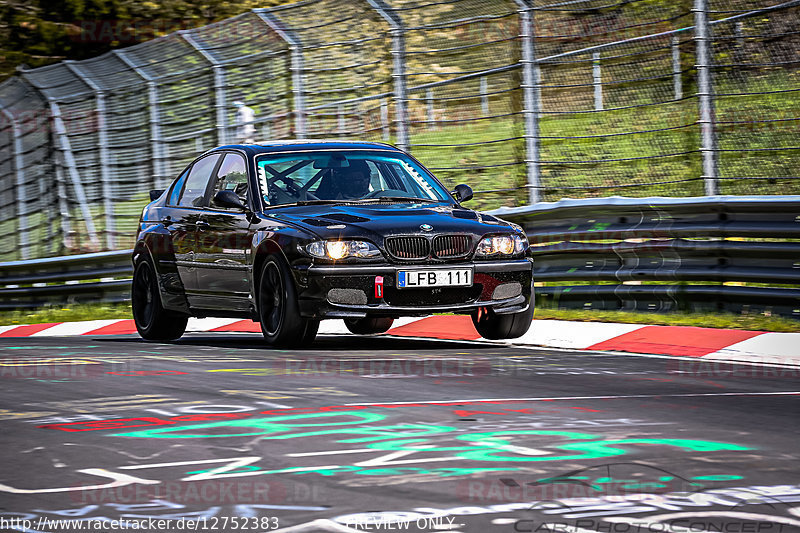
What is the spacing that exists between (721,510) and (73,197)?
56.5 ft

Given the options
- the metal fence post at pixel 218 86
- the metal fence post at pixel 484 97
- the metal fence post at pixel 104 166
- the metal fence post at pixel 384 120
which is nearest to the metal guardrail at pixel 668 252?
the metal fence post at pixel 484 97

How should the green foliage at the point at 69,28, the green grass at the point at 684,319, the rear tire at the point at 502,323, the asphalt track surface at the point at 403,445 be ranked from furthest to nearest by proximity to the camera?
1. the green foliage at the point at 69,28
2. the rear tire at the point at 502,323
3. the green grass at the point at 684,319
4. the asphalt track surface at the point at 403,445

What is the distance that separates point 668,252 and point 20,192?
12.7 metres

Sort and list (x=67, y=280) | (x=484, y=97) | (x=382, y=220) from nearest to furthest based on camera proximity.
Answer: (x=382, y=220) → (x=484, y=97) → (x=67, y=280)

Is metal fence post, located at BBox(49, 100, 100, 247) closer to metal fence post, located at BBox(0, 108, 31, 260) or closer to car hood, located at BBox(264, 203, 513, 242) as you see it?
metal fence post, located at BBox(0, 108, 31, 260)

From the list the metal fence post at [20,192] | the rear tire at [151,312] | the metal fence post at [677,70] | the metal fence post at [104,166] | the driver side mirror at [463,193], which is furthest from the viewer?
the metal fence post at [20,192]

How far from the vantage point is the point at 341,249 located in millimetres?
9969

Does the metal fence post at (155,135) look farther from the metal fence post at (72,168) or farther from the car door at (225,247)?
the car door at (225,247)

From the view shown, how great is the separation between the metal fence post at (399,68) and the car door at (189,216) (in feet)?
10.1

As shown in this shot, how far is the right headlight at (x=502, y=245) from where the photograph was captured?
1030 cm

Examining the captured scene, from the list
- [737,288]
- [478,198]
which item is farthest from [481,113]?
[737,288]

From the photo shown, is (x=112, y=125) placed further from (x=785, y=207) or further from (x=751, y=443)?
(x=751, y=443)

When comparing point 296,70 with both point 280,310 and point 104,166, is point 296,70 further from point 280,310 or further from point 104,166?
point 280,310

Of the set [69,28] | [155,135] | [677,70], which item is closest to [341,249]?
[677,70]
